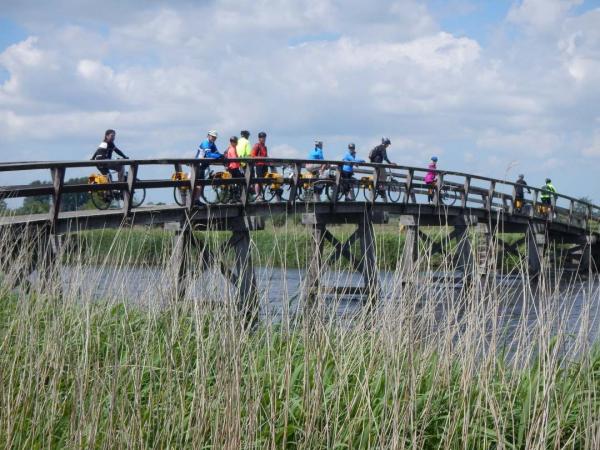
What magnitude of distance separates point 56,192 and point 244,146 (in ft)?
20.3

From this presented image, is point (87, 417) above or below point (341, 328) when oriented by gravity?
below

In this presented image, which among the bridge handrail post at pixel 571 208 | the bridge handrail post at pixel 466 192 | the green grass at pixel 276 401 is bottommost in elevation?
the green grass at pixel 276 401

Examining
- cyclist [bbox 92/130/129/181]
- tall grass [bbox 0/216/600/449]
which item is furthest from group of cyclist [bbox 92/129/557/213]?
tall grass [bbox 0/216/600/449]

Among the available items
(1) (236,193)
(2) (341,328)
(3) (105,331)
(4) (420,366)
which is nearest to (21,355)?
(3) (105,331)

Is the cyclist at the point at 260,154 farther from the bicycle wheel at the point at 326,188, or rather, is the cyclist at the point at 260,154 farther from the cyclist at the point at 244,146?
the bicycle wheel at the point at 326,188

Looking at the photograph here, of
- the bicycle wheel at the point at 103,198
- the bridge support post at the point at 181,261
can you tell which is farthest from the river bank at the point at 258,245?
the bicycle wheel at the point at 103,198

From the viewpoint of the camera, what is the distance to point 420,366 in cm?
597

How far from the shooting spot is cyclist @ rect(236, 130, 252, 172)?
57.7 feet

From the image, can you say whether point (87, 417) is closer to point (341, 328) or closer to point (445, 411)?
point (341, 328)

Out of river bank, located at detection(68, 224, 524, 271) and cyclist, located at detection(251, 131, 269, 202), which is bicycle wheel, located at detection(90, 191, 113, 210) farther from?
cyclist, located at detection(251, 131, 269, 202)

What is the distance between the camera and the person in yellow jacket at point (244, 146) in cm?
1759

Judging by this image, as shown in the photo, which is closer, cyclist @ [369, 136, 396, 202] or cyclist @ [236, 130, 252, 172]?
cyclist @ [236, 130, 252, 172]

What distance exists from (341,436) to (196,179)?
10214mm

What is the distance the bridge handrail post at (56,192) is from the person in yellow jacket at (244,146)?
5.88 m
